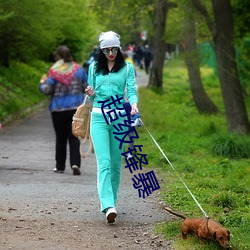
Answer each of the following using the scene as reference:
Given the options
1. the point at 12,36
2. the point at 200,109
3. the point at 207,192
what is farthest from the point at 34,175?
the point at 200,109

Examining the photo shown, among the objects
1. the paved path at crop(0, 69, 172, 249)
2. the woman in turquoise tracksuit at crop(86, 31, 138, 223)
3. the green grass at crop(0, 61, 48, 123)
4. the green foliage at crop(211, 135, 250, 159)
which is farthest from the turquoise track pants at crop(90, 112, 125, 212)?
the green grass at crop(0, 61, 48, 123)

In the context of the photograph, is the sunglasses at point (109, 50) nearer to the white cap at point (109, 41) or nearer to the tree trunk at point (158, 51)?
the white cap at point (109, 41)

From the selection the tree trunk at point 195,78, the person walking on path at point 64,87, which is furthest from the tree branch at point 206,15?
the tree trunk at point 195,78

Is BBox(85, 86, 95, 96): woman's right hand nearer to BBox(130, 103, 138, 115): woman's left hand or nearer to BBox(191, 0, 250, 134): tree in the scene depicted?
BBox(130, 103, 138, 115): woman's left hand

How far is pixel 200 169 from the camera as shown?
11.4 m

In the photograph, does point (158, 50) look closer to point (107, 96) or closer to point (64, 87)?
point (64, 87)

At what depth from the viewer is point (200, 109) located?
24.3 m

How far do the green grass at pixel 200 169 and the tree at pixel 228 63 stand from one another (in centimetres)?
83

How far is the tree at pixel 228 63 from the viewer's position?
52.0 feet

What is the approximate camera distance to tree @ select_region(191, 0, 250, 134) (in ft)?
52.0

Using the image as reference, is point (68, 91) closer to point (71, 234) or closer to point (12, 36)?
point (71, 234)

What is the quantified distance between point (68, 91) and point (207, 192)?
2.91 meters

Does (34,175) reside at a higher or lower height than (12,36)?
lower

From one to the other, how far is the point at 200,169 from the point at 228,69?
5.10 m
